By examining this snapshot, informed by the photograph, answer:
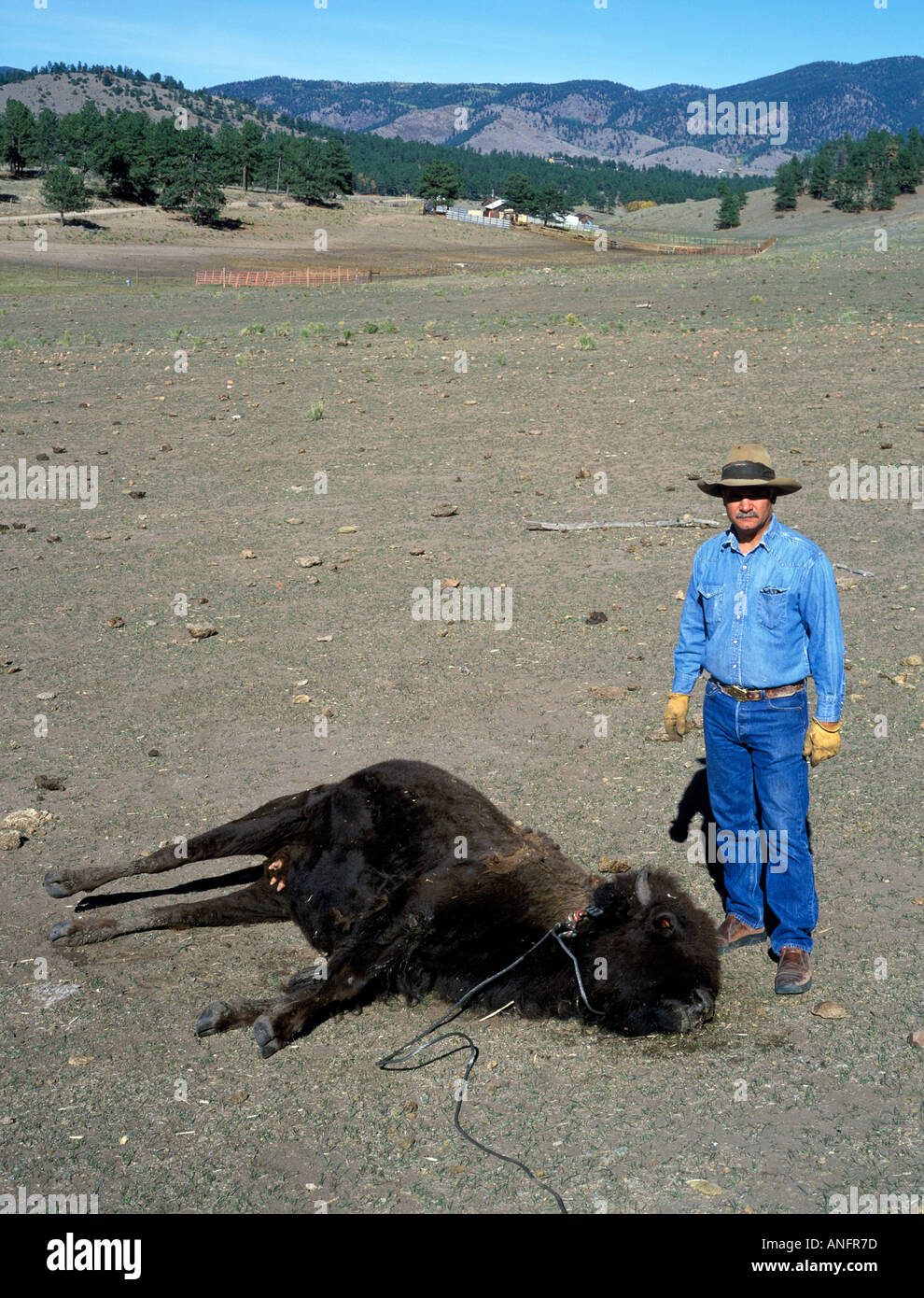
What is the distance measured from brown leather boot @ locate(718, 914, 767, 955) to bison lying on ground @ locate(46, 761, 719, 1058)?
572 millimetres

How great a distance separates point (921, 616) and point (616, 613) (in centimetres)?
257

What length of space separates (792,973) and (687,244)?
353ft

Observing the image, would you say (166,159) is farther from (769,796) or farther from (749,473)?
(769,796)

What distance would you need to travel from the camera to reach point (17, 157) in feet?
359

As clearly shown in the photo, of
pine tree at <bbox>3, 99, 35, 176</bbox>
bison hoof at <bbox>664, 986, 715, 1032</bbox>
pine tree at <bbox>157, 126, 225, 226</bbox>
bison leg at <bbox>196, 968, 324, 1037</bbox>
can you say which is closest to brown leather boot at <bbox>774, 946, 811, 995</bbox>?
bison hoof at <bbox>664, 986, 715, 1032</bbox>

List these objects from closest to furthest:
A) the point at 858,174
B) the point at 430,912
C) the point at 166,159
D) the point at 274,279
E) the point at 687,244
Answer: the point at 430,912 < the point at 274,279 < the point at 166,159 < the point at 687,244 < the point at 858,174

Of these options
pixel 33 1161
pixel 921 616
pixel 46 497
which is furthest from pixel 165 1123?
pixel 46 497

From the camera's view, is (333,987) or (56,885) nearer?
(333,987)

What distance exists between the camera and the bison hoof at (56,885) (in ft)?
17.2

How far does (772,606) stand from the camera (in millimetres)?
4613

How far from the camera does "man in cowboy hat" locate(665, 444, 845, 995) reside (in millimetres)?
4570

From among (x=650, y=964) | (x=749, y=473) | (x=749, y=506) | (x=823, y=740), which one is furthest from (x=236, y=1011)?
(x=749, y=473)

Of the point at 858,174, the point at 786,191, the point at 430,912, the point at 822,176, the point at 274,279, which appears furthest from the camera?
the point at 786,191
